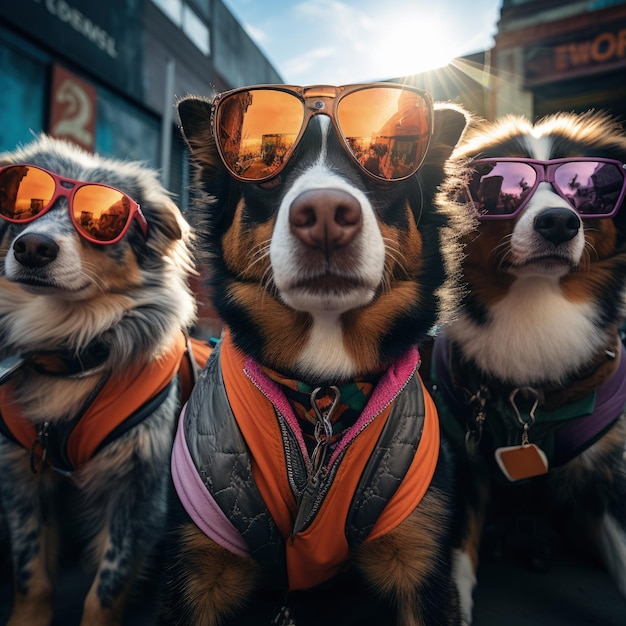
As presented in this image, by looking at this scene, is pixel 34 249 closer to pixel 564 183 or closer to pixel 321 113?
pixel 321 113

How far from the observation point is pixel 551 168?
169cm

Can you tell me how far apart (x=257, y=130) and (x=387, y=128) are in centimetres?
35

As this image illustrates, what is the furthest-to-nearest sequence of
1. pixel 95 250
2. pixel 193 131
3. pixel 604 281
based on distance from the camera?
pixel 95 250
pixel 604 281
pixel 193 131

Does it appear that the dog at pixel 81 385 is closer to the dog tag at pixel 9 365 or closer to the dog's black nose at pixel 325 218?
the dog tag at pixel 9 365

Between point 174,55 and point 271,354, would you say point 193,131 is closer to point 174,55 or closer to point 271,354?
point 271,354

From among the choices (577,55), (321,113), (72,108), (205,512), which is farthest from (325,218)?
(72,108)

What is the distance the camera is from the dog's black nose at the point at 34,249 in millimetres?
1715

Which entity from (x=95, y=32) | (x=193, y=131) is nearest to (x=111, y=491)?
(x=193, y=131)

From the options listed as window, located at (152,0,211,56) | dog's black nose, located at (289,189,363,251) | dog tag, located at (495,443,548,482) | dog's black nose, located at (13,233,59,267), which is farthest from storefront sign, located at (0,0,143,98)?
dog tag, located at (495,443,548,482)

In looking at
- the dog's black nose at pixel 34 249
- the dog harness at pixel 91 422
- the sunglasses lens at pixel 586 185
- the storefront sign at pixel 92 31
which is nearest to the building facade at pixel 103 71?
the storefront sign at pixel 92 31

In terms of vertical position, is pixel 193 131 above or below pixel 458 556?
above

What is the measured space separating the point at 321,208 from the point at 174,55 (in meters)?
11.7

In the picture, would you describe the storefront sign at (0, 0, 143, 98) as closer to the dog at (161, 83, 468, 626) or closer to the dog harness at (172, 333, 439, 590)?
the dog at (161, 83, 468, 626)

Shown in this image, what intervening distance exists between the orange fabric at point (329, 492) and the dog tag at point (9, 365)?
34.9 inches
